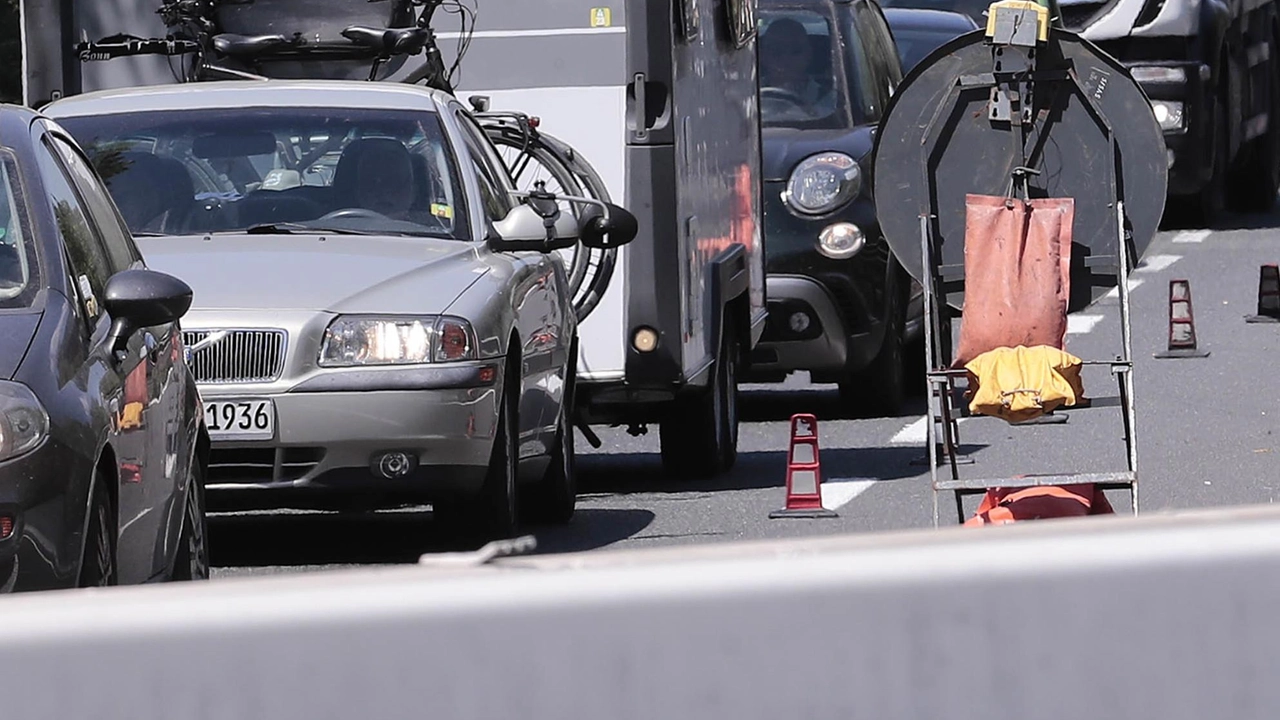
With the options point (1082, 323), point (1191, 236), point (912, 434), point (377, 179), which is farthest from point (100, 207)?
point (1191, 236)

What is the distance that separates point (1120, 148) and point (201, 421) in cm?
302

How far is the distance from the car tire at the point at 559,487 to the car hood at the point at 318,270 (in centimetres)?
101

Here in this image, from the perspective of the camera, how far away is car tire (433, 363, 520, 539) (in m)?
8.83

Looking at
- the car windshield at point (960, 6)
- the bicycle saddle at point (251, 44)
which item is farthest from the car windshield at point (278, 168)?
the car windshield at point (960, 6)

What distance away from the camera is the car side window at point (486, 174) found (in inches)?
383

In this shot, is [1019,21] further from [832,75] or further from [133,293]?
[832,75]

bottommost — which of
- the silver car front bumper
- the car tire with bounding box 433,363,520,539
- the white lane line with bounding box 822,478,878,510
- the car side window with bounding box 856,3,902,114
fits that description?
the white lane line with bounding box 822,478,878,510

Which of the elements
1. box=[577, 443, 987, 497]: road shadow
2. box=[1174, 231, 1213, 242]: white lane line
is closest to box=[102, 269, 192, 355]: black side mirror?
box=[577, 443, 987, 497]: road shadow

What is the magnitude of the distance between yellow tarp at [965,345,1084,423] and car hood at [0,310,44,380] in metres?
2.79

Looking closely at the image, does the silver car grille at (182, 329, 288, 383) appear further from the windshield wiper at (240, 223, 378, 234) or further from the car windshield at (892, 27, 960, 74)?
the car windshield at (892, 27, 960, 74)

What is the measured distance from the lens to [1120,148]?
27.2ft

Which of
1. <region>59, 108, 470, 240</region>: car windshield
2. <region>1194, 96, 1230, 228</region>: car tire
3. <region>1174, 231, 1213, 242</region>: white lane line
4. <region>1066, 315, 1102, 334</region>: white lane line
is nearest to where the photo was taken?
<region>59, 108, 470, 240</region>: car windshield

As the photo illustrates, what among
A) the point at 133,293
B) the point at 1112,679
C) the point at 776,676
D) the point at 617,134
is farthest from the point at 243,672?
the point at 617,134

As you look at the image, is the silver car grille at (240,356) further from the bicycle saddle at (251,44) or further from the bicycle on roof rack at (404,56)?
the bicycle saddle at (251,44)
